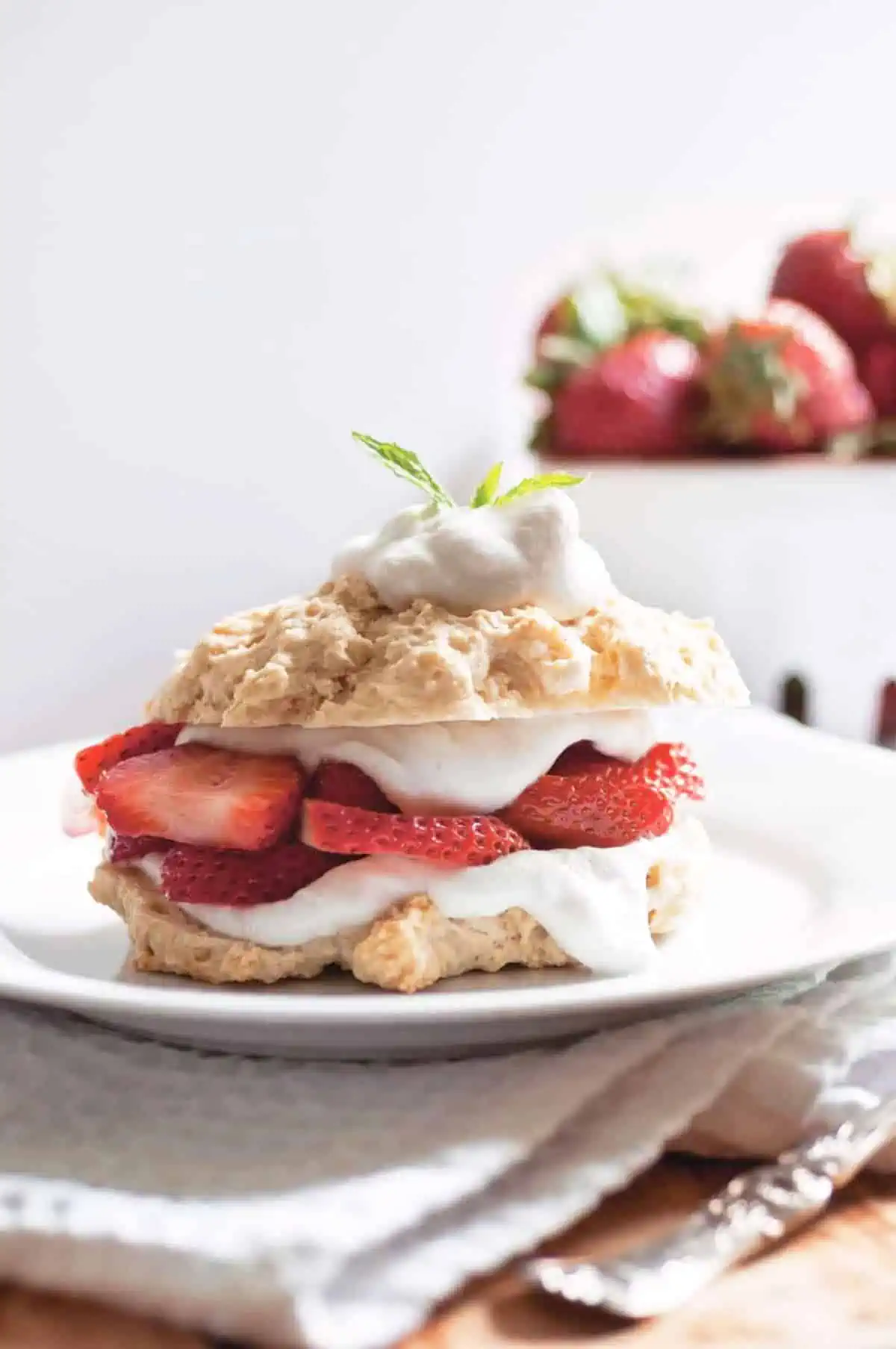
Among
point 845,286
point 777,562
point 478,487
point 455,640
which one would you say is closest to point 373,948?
point 455,640

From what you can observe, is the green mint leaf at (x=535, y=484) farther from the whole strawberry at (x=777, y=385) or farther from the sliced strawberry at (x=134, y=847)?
the whole strawberry at (x=777, y=385)

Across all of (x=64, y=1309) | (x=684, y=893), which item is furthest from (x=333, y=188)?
(x=64, y=1309)

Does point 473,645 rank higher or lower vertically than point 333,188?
lower

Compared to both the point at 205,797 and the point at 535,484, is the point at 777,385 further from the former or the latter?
the point at 205,797

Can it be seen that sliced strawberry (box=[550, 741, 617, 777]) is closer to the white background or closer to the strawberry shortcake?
the strawberry shortcake

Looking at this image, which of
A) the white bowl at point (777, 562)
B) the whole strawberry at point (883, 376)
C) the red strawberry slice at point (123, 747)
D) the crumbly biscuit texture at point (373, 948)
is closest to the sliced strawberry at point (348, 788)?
the crumbly biscuit texture at point (373, 948)

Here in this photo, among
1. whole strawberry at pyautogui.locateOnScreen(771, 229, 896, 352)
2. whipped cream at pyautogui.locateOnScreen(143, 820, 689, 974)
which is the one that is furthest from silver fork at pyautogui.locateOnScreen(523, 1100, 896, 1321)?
whole strawberry at pyautogui.locateOnScreen(771, 229, 896, 352)

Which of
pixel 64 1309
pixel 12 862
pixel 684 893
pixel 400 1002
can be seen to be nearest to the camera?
pixel 64 1309

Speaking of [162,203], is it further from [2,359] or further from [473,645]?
[473,645]
